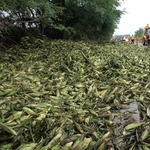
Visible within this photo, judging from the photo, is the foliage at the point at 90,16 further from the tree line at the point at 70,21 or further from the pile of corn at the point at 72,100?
the pile of corn at the point at 72,100

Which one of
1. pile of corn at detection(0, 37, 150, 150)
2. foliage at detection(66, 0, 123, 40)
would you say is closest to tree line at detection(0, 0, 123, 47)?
foliage at detection(66, 0, 123, 40)

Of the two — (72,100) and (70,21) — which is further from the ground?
(70,21)

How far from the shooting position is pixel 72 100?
6.27 feet

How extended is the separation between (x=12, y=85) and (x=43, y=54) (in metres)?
1.67

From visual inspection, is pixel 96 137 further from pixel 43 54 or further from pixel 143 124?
pixel 43 54

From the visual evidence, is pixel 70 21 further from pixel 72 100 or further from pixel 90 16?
pixel 72 100

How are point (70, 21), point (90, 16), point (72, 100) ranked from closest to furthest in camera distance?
point (72, 100), point (90, 16), point (70, 21)

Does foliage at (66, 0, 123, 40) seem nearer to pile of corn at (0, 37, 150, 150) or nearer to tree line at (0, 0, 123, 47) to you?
tree line at (0, 0, 123, 47)

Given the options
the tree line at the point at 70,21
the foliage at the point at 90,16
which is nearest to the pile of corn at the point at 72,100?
the tree line at the point at 70,21

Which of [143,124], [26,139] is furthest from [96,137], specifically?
[26,139]

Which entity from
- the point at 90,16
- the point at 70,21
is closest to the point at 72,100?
the point at 90,16

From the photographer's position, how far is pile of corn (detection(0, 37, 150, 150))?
48.7 inches

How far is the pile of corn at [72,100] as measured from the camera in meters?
1.24

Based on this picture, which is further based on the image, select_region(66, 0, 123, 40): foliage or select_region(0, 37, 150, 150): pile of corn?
select_region(66, 0, 123, 40): foliage
